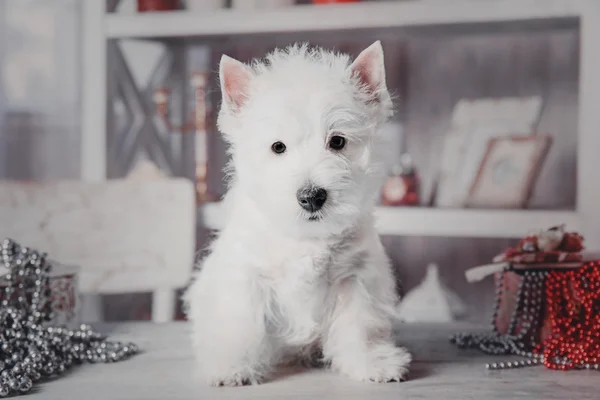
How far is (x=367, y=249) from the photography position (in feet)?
3.95

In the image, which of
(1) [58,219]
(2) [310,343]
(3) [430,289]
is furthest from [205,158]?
(2) [310,343]

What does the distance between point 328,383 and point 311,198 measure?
11.7 inches

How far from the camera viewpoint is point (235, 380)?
113 cm

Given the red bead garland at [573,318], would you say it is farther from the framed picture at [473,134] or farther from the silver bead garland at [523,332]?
the framed picture at [473,134]

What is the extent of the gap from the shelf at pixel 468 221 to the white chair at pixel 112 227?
10.6 inches

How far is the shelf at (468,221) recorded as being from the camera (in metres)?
2.21

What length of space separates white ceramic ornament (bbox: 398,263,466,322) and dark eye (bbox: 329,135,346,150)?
4.58ft

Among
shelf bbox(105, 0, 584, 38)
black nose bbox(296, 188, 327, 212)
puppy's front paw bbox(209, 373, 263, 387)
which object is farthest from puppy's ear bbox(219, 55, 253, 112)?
shelf bbox(105, 0, 584, 38)

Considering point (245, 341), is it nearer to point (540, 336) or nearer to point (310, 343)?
point (310, 343)

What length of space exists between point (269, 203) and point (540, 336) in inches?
23.0

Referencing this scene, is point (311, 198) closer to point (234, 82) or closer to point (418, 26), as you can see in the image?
point (234, 82)

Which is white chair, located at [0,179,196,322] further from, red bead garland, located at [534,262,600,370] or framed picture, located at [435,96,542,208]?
red bead garland, located at [534,262,600,370]

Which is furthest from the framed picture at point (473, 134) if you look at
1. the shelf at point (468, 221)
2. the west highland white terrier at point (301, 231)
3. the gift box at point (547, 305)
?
the west highland white terrier at point (301, 231)

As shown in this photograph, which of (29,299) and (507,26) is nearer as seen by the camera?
(29,299)
